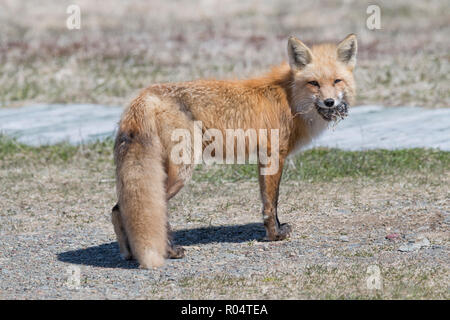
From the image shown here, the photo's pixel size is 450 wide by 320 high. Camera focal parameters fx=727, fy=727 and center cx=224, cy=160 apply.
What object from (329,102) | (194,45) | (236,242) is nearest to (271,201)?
(236,242)

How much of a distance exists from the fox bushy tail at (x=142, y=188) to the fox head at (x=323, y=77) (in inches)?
65.3

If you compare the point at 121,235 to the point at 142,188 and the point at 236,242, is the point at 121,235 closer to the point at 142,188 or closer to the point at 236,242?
the point at 142,188

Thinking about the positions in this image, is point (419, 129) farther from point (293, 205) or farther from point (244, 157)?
point (244, 157)

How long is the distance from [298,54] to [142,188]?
2.24 meters

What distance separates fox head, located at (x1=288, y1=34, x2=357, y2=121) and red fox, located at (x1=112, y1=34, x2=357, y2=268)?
0.01m

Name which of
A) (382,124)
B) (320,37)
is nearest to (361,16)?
(320,37)

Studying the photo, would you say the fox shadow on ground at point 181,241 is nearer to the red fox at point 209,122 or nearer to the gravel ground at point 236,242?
the gravel ground at point 236,242

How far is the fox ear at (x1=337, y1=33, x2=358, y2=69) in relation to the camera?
745 centimetres

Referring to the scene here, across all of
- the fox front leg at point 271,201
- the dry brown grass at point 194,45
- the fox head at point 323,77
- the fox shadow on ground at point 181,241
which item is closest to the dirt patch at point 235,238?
the fox shadow on ground at point 181,241

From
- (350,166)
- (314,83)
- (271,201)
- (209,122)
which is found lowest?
(350,166)

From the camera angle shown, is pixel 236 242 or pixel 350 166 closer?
pixel 236 242

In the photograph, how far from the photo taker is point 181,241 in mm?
7656

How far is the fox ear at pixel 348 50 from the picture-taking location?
745 centimetres
